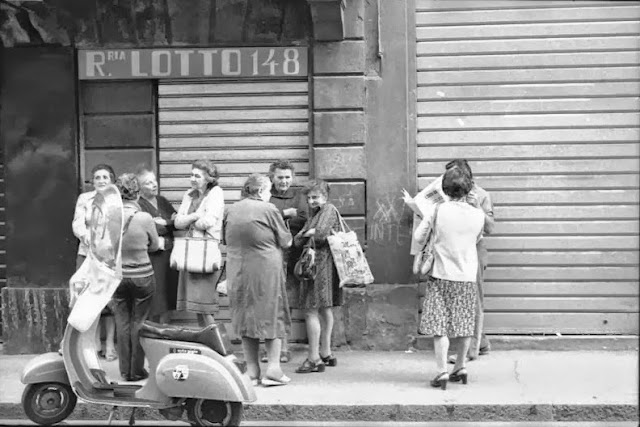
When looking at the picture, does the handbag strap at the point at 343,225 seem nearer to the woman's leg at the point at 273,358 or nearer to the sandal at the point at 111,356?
the woman's leg at the point at 273,358

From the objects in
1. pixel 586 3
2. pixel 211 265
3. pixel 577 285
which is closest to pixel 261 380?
pixel 211 265

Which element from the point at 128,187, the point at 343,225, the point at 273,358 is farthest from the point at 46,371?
the point at 343,225

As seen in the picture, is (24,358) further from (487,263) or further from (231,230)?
(487,263)

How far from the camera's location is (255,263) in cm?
777

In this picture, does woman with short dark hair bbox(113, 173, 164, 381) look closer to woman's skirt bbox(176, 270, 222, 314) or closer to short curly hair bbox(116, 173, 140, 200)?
short curly hair bbox(116, 173, 140, 200)

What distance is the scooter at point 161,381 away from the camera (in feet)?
21.1

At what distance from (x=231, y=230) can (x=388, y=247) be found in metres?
2.27

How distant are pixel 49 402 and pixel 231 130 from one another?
3718mm

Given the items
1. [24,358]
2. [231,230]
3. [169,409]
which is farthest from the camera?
[24,358]

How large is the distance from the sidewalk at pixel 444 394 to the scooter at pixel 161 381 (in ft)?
1.83

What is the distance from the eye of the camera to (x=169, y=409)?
6609mm

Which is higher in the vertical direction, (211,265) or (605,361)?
(211,265)

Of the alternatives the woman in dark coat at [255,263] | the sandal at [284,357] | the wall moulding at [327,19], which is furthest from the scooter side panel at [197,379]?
the wall moulding at [327,19]

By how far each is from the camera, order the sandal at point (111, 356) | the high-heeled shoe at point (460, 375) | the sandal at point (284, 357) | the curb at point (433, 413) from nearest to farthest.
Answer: the curb at point (433, 413) < the high-heeled shoe at point (460, 375) < the sandal at point (284, 357) < the sandal at point (111, 356)
